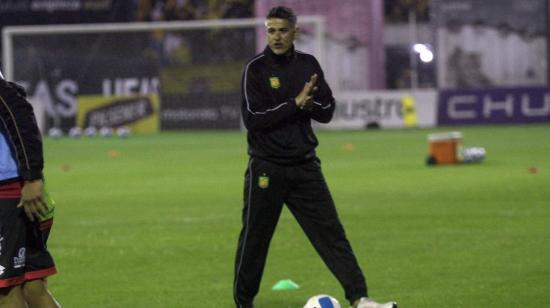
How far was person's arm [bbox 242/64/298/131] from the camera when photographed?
9.09m

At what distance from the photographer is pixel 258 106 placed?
9234 millimetres

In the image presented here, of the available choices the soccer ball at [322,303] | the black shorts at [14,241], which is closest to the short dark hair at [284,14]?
the soccer ball at [322,303]

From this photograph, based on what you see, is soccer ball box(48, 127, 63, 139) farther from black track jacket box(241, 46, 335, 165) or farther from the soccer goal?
black track jacket box(241, 46, 335, 165)

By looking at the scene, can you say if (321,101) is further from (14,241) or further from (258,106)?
(14,241)

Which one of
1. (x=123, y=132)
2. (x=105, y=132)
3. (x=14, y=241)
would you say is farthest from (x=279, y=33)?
(x=105, y=132)

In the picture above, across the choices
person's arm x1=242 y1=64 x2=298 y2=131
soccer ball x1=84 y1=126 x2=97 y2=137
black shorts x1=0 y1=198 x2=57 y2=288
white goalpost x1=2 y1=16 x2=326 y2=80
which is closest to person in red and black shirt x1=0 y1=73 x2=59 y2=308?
black shorts x1=0 y1=198 x2=57 y2=288

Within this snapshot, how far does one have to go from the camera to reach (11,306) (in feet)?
25.2

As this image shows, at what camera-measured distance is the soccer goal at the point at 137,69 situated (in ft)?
143

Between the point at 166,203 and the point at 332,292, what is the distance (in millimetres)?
8810

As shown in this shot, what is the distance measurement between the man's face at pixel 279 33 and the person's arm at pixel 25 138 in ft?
7.22

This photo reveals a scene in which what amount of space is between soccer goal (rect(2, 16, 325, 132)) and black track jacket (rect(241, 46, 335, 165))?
110 feet

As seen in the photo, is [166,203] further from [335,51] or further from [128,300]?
[335,51]

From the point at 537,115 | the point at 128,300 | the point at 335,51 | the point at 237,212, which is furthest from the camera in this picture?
the point at 335,51

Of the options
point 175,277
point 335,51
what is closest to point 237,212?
point 175,277
